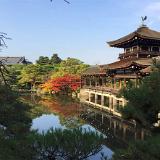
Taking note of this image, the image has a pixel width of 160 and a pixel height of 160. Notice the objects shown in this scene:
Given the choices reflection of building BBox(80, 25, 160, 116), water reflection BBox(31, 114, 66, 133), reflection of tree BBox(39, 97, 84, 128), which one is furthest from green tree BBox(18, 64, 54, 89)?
water reflection BBox(31, 114, 66, 133)

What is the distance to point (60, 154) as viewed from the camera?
14.6 m

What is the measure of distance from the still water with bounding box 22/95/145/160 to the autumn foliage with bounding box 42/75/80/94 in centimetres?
1215

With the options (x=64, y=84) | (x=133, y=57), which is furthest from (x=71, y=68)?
(x=133, y=57)

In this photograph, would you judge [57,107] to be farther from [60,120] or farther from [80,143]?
[80,143]

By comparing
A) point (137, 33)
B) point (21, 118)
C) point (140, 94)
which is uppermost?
point (137, 33)

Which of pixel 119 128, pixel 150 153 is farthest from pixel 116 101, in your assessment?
pixel 150 153

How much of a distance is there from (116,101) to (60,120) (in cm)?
659

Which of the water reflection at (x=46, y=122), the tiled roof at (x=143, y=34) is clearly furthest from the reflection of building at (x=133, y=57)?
the water reflection at (x=46, y=122)

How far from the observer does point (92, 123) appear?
29.6m

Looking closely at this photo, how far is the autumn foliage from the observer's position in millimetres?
55156

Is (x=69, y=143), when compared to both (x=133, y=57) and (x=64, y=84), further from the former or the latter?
(x=64, y=84)

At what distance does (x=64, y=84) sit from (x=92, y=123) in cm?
2651

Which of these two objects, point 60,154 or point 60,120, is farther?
point 60,120

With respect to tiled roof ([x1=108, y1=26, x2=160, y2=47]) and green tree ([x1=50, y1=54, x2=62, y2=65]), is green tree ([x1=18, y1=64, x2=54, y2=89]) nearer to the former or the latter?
green tree ([x1=50, y1=54, x2=62, y2=65])
